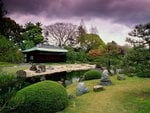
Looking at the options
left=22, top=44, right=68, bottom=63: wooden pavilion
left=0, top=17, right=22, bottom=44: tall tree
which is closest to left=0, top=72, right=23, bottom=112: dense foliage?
left=22, top=44, right=68, bottom=63: wooden pavilion

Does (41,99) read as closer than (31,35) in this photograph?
Yes

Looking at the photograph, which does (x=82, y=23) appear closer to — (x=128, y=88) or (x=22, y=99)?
(x=128, y=88)

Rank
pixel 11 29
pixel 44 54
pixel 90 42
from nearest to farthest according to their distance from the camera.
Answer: pixel 44 54 < pixel 11 29 < pixel 90 42

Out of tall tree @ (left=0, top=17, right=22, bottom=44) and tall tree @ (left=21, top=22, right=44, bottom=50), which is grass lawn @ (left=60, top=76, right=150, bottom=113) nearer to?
tall tree @ (left=0, top=17, right=22, bottom=44)

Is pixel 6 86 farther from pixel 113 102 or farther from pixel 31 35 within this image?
pixel 31 35

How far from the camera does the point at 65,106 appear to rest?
34.5ft

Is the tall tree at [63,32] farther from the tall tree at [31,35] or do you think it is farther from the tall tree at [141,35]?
Result: the tall tree at [141,35]

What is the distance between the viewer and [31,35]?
48625mm

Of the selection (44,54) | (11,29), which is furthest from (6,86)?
(11,29)

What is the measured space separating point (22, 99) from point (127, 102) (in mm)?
4723

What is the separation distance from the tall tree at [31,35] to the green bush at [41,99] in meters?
36.1

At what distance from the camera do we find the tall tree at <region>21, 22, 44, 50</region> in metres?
46.2

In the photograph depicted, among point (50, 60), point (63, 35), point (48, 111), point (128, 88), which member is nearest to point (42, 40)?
point (63, 35)

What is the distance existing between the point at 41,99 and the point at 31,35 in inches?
1576
